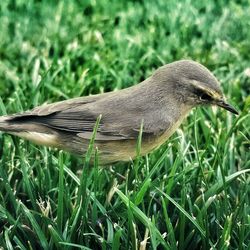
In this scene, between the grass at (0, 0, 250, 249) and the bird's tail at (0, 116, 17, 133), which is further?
the bird's tail at (0, 116, 17, 133)

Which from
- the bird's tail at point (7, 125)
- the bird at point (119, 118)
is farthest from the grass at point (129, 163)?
the bird's tail at point (7, 125)

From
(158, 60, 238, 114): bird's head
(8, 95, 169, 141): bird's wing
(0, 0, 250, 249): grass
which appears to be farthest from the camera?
(158, 60, 238, 114): bird's head

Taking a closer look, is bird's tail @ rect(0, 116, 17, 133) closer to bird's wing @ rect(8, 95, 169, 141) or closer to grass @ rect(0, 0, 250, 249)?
bird's wing @ rect(8, 95, 169, 141)

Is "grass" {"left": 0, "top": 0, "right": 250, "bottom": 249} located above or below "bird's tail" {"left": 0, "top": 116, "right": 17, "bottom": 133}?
below

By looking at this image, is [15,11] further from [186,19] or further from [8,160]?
[8,160]

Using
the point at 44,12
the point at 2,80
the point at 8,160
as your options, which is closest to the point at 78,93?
the point at 2,80

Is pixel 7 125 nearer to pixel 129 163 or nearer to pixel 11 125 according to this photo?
pixel 11 125

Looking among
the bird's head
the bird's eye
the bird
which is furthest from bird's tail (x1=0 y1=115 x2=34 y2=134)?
the bird's eye

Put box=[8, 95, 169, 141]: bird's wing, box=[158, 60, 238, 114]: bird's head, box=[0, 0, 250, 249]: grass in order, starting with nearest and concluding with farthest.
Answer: box=[0, 0, 250, 249]: grass < box=[8, 95, 169, 141]: bird's wing < box=[158, 60, 238, 114]: bird's head
